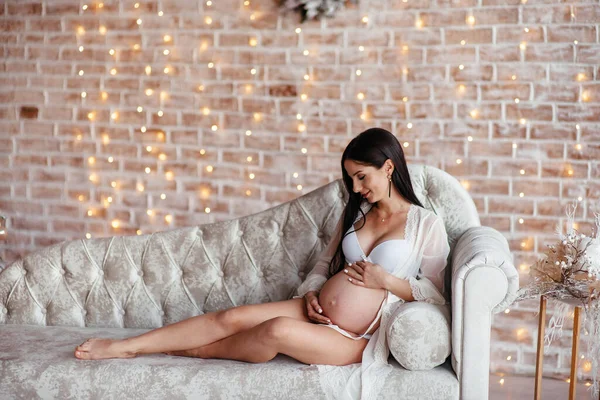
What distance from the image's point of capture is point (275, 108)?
3621mm

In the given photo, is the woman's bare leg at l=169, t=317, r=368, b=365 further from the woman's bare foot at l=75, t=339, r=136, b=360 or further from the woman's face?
the woman's face

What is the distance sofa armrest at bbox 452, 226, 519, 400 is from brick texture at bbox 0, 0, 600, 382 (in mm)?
1297

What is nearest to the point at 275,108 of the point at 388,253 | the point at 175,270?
the point at 175,270

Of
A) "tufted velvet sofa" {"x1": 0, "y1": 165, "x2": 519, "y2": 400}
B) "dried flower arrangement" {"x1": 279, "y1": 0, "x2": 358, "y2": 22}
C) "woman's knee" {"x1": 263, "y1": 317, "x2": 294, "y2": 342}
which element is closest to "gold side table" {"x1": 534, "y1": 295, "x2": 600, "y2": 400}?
"tufted velvet sofa" {"x1": 0, "y1": 165, "x2": 519, "y2": 400}

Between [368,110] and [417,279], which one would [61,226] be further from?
[417,279]

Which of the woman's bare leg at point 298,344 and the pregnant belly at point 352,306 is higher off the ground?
the pregnant belly at point 352,306

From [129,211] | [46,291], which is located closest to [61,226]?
[129,211]

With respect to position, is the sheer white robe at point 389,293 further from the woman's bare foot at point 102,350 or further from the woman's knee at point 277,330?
the woman's bare foot at point 102,350

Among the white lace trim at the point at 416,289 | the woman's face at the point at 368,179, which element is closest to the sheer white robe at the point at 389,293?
the white lace trim at the point at 416,289

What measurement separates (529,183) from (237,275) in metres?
1.55

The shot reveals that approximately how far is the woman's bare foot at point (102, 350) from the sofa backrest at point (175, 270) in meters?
0.46

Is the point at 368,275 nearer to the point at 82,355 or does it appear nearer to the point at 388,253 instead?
the point at 388,253

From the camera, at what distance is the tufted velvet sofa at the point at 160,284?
2.22 meters

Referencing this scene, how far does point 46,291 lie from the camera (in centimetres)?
284
